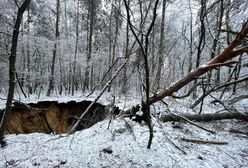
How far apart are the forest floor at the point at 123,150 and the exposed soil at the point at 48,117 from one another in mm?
1972

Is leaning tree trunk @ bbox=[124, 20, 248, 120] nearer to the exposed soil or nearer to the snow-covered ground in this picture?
the snow-covered ground

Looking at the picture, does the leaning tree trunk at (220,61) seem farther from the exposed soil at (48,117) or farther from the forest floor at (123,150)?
the exposed soil at (48,117)

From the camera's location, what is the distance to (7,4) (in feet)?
33.4

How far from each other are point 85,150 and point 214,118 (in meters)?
3.34

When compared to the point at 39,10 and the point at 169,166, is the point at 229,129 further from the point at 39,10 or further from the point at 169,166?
the point at 39,10

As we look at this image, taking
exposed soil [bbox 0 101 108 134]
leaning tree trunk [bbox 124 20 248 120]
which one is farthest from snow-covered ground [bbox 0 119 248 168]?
exposed soil [bbox 0 101 108 134]

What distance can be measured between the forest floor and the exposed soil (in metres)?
1.97

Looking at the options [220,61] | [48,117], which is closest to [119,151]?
[220,61]

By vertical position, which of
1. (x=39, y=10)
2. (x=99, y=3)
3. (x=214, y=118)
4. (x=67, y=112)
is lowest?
(x=67, y=112)

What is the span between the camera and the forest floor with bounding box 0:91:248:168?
3168mm

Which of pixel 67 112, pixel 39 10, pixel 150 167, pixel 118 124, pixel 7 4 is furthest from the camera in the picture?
pixel 39 10

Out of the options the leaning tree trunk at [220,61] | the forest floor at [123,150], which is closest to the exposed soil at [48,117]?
the forest floor at [123,150]

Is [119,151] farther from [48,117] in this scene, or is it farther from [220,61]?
[48,117]

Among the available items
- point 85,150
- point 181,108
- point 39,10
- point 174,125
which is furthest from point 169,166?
point 39,10
